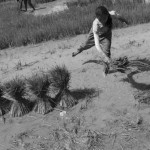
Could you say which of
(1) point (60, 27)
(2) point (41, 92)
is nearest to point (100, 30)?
(2) point (41, 92)

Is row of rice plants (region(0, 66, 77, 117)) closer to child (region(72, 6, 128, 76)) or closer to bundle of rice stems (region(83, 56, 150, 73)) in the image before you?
child (region(72, 6, 128, 76))

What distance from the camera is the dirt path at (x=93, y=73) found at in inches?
188

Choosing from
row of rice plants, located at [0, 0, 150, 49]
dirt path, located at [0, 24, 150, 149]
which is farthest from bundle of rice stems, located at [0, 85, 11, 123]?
row of rice plants, located at [0, 0, 150, 49]

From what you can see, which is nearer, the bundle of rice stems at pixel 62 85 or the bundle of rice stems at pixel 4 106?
the bundle of rice stems at pixel 62 85

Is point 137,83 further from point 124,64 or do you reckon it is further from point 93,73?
point 93,73

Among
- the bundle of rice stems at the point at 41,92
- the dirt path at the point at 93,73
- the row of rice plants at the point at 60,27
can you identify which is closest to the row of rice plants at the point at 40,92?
the bundle of rice stems at the point at 41,92

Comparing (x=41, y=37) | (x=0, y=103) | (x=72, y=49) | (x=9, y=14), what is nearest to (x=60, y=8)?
(x=9, y=14)

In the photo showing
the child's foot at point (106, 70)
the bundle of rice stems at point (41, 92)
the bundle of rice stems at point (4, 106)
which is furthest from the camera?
the child's foot at point (106, 70)

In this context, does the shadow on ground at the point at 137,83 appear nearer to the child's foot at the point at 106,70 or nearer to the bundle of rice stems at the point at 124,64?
the bundle of rice stems at the point at 124,64

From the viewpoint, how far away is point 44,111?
5008mm

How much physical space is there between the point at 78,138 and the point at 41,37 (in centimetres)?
473

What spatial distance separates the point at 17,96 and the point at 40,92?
1.19 feet

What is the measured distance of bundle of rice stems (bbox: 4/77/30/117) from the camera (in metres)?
4.96

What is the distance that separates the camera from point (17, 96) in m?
5.05
